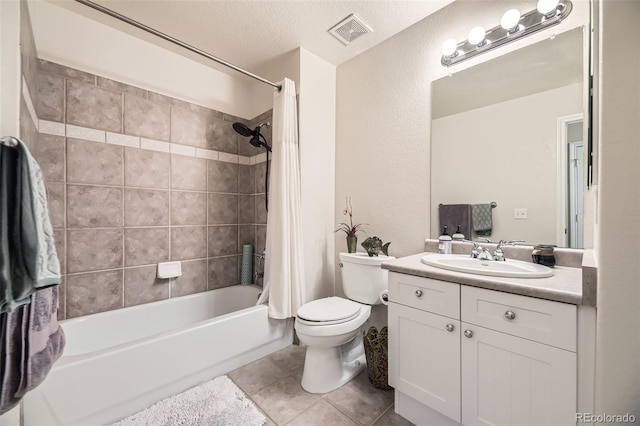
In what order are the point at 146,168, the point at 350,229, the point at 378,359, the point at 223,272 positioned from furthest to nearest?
the point at 223,272 < the point at 350,229 < the point at 146,168 < the point at 378,359

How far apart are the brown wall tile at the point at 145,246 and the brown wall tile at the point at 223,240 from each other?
374 millimetres

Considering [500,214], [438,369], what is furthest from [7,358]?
[500,214]

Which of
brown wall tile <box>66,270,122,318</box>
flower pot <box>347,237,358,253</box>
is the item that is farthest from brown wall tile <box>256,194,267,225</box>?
brown wall tile <box>66,270,122,318</box>

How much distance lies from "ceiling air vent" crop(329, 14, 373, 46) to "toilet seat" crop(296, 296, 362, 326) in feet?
6.48

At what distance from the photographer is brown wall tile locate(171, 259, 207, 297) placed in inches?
84.5

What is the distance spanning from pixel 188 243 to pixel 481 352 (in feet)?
7.18

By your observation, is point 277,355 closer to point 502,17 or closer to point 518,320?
point 518,320

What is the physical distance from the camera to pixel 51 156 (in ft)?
5.39

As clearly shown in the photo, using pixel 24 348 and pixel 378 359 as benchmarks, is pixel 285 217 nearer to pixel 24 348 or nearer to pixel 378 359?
pixel 378 359

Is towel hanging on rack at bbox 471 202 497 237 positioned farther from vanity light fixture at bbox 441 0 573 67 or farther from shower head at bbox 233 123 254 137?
shower head at bbox 233 123 254 137

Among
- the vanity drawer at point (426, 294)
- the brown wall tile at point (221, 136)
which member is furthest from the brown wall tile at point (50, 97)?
the vanity drawer at point (426, 294)

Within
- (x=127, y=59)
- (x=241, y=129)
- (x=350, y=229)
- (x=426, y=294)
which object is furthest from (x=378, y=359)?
(x=127, y=59)

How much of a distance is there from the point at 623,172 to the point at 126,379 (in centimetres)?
215

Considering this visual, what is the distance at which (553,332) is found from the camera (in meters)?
0.90
